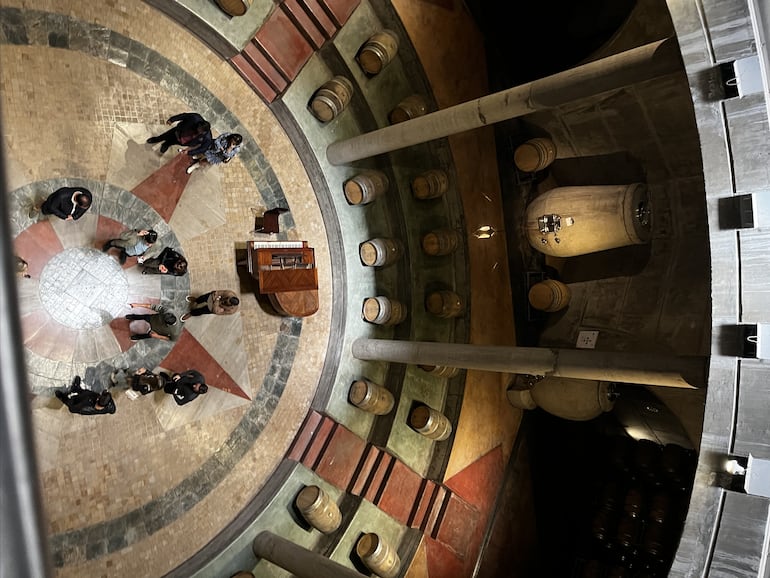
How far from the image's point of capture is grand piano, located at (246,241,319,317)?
8281 mm

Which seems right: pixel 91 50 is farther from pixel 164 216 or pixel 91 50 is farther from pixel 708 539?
pixel 708 539

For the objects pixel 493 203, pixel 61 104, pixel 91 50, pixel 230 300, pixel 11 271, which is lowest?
pixel 11 271

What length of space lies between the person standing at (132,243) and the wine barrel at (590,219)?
537 cm

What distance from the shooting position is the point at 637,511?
31.5ft

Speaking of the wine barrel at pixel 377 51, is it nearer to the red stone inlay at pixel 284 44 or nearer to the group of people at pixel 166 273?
the red stone inlay at pixel 284 44

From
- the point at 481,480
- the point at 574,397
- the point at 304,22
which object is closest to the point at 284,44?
the point at 304,22

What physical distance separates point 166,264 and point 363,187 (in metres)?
3.23

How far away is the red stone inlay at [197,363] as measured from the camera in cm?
799

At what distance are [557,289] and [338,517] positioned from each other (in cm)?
486

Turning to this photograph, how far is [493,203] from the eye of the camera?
10906 millimetres

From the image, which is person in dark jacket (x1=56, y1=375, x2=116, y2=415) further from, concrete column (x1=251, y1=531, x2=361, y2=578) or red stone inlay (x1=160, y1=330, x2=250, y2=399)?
concrete column (x1=251, y1=531, x2=361, y2=578)

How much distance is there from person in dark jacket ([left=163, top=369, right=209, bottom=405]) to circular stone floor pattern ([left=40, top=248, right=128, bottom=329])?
1.07m

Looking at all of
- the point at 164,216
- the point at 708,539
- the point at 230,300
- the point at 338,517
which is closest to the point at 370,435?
the point at 338,517

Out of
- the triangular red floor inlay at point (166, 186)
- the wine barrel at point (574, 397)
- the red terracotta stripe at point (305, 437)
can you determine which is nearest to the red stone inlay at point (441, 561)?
the red terracotta stripe at point (305, 437)
